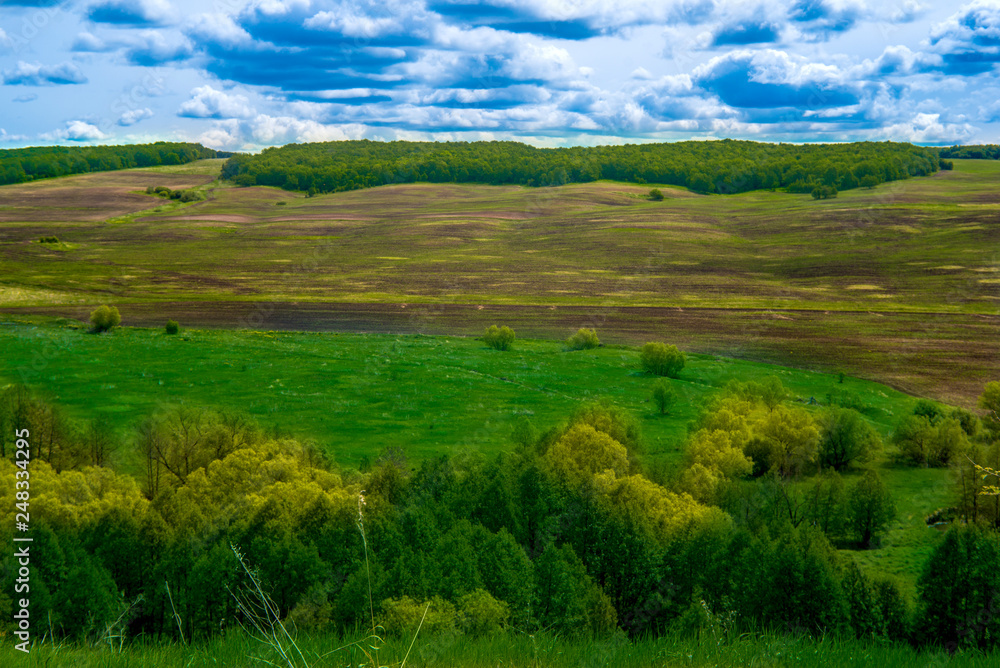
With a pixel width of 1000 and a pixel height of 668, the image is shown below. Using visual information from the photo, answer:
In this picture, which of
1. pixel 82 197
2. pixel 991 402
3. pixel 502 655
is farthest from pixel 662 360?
pixel 82 197

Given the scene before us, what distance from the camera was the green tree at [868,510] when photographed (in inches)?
1038

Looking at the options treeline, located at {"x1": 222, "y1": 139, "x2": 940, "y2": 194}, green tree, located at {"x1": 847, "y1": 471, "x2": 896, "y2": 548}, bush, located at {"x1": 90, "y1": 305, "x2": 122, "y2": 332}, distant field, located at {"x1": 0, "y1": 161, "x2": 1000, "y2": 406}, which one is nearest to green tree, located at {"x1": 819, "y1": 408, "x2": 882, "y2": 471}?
green tree, located at {"x1": 847, "y1": 471, "x2": 896, "y2": 548}

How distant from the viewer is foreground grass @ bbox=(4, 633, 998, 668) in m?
6.80

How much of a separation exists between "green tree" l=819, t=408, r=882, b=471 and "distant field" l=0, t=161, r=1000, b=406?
684 inches

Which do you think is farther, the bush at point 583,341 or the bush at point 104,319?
the bush at point 104,319

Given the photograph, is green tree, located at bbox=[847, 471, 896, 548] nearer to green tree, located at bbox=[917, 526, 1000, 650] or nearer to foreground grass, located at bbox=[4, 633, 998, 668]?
green tree, located at bbox=[917, 526, 1000, 650]

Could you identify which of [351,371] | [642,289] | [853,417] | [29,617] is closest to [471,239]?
[642,289]

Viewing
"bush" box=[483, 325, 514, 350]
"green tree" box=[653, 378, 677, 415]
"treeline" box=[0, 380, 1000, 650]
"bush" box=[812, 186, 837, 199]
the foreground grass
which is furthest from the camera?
"bush" box=[812, 186, 837, 199]

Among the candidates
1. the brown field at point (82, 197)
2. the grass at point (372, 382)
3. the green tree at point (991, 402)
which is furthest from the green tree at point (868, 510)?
the brown field at point (82, 197)

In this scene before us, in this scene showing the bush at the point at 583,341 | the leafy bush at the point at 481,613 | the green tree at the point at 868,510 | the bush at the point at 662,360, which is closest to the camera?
the leafy bush at the point at 481,613

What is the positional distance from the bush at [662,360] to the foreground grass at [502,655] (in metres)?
41.5

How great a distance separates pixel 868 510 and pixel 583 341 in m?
32.2

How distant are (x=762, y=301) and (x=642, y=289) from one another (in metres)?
14.2

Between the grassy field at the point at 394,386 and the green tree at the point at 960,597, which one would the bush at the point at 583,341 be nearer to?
the grassy field at the point at 394,386
